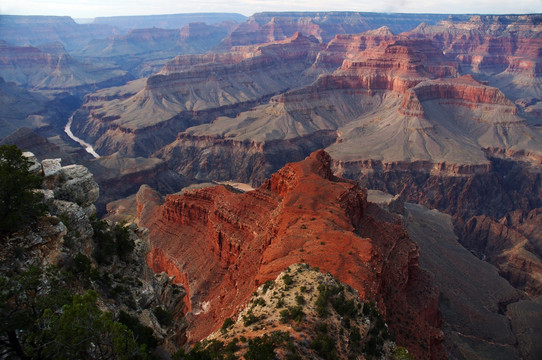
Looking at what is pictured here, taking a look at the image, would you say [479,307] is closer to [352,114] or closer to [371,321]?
[371,321]

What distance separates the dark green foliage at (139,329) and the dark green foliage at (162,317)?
155 inches

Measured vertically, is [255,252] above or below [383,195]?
above

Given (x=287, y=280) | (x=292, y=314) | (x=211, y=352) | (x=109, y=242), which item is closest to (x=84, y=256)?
(x=109, y=242)

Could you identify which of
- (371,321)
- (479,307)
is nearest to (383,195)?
(479,307)

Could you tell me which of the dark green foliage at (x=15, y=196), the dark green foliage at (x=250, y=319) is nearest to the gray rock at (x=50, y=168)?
the dark green foliage at (x=15, y=196)

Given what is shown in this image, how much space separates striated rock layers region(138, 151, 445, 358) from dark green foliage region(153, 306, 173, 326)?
8.71 m

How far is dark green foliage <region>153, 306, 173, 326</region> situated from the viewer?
24.8 m

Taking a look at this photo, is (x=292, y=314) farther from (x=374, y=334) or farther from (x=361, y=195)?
(x=361, y=195)

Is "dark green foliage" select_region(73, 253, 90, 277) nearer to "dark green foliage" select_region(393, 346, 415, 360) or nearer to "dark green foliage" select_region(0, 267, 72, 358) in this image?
"dark green foliage" select_region(0, 267, 72, 358)

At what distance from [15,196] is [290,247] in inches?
854

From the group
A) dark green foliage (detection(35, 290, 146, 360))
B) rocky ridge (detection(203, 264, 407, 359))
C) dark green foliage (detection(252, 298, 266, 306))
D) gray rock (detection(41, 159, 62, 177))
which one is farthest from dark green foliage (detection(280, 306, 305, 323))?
gray rock (detection(41, 159, 62, 177))

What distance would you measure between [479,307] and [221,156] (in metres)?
108

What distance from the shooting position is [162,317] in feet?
82.2

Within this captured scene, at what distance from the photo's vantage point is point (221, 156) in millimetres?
148750
